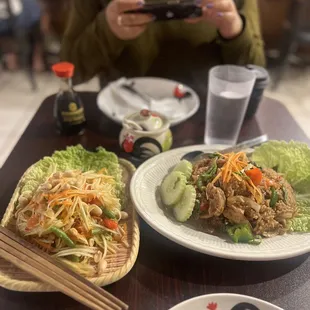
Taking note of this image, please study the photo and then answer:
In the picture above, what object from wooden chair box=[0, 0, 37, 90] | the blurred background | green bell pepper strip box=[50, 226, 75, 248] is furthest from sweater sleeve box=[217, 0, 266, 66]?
wooden chair box=[0, 0, 37, 90]

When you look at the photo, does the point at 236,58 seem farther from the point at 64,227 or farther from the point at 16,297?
the point at 16,297

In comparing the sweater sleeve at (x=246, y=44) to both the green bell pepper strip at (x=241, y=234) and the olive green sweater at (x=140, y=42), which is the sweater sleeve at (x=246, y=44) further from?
the green bell pepper strip at (x=241, y=234)

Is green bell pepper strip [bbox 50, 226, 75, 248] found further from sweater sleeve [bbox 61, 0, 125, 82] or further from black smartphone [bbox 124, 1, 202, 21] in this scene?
sweater sleeve [bbox 61, 0, 125, 82]

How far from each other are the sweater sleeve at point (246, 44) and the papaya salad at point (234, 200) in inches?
33.5

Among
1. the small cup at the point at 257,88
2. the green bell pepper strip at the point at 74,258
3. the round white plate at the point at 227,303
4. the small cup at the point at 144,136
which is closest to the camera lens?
the round white plate at the point at 227,303

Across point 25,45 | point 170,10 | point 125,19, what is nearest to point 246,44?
point 170,10

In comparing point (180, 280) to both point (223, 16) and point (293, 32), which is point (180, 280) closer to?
point (223, 16)

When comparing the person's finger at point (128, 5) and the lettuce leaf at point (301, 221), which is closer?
the lettuce leaf at point (301, 221)

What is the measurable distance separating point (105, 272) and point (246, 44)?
→ 1.29 m

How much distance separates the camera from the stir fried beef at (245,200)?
100 cm

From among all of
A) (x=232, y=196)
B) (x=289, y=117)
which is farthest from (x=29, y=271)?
(x=289, y=117)

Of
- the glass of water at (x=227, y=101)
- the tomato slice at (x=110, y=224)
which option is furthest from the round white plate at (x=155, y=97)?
the tomato slice at (x=110, y=224)

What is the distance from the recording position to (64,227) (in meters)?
0.94

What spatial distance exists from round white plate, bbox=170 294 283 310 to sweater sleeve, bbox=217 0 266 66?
1.27 m
